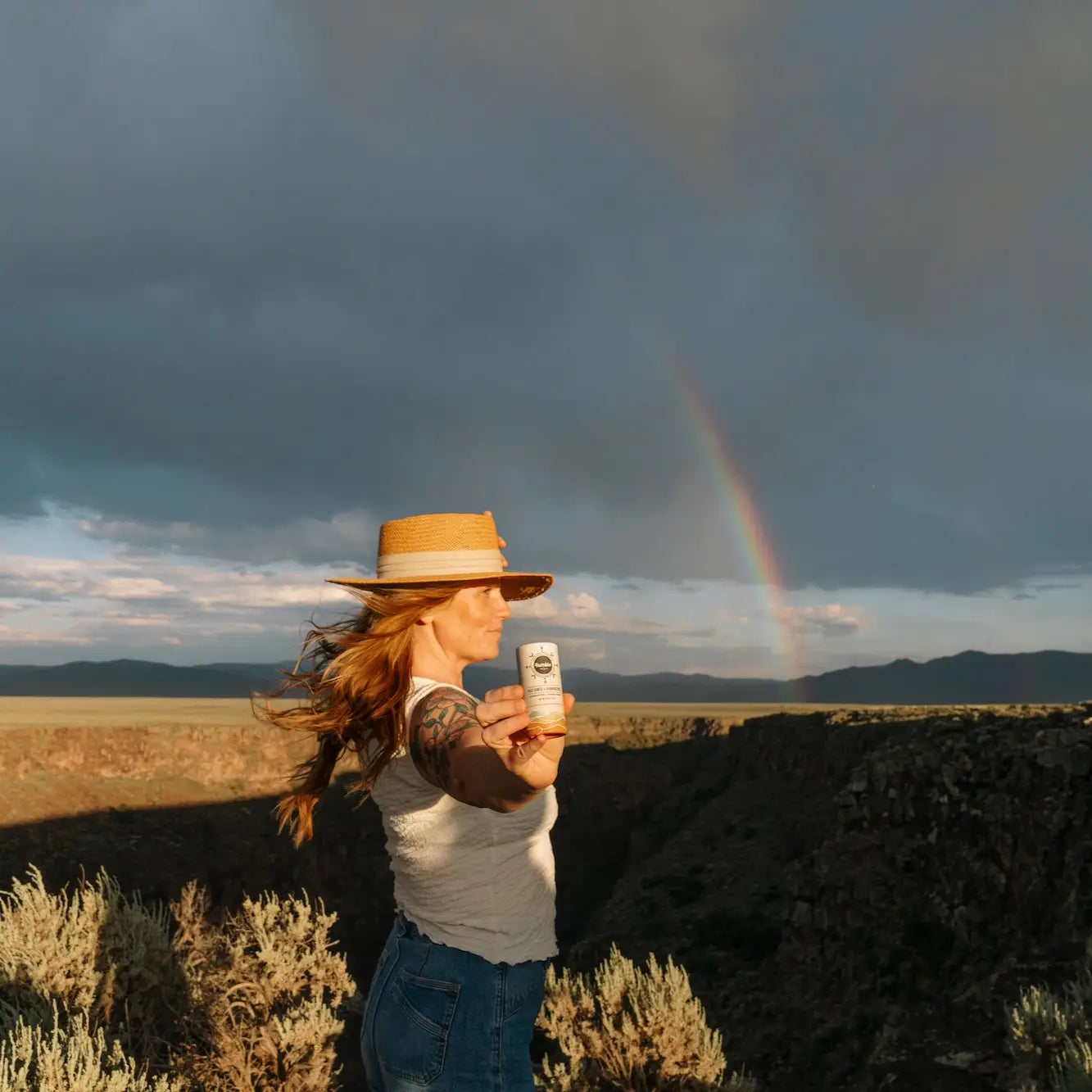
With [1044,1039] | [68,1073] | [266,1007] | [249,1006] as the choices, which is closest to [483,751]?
[68,1073]

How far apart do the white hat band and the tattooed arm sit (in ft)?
1.70

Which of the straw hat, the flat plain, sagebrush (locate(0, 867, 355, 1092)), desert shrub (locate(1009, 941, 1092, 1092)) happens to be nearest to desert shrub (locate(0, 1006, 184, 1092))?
sagebrush (locate(0, 867, 355, 1092))

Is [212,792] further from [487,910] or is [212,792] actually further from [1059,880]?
[487,910]

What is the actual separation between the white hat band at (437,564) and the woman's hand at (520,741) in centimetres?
69

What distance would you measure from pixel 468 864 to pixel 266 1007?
26.0 ft

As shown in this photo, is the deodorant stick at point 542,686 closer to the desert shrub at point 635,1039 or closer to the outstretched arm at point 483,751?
the outstretched arm at point 483,751

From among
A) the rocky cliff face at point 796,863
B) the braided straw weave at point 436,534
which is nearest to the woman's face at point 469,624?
the braided straw weave at point 436,534

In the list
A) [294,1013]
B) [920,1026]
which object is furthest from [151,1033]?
[920,1026]

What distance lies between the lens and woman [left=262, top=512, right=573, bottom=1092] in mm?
2832

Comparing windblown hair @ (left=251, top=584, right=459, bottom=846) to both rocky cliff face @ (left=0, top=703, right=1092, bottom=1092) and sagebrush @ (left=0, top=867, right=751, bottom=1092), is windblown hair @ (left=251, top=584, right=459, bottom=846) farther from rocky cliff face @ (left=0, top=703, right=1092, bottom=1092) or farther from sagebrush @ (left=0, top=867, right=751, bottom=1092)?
rocky cliff face @ (left=0, top=703, right=1092, bottom=1092)

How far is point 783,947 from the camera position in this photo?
2027cm

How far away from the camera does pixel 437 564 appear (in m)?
3.24

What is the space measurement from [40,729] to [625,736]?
19.8m

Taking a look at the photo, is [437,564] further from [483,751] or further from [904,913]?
[904,913]
